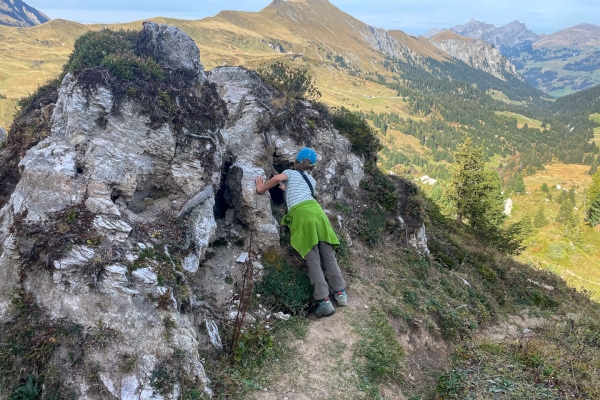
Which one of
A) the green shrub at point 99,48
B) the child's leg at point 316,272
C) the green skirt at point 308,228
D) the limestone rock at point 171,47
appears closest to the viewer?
the green skirt at point 308,228

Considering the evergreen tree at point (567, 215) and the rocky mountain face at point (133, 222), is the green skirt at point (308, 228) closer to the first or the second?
the rocky mountain face at point (133, 222)

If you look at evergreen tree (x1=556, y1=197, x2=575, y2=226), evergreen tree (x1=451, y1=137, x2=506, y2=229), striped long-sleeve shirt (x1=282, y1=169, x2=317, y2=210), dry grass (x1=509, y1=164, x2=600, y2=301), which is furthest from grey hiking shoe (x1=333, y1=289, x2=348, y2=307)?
A: evergreen tree (x1=556, y1=197, x2=575, y2=226)

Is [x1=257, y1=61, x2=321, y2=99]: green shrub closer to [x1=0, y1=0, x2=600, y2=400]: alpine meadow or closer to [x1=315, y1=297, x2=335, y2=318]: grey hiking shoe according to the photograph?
[x1=0, y1=0, x2=600, y2=400]: alpine meadow

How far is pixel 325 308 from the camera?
7.96 metres

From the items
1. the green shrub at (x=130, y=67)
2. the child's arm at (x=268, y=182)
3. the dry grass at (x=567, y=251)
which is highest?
the green shrub at (x=130, y=67)

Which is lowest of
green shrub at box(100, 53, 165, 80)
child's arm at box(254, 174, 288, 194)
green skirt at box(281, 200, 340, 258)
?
green skirt at box(281, 200, 340, 258)

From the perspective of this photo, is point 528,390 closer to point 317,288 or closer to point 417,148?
point 317,288

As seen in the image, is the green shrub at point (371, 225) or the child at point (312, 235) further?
the green shrub at point (371, 225)

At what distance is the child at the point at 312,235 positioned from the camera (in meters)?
7.75

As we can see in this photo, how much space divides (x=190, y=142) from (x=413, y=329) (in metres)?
7.18

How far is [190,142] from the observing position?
27.4 feet

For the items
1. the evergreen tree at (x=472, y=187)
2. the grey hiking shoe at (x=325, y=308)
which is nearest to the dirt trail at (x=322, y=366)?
the grey hiking shoe at (x=325, y=308)

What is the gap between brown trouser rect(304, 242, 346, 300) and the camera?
25.7 feet

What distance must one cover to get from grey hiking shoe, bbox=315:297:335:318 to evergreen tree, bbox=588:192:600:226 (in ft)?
276
